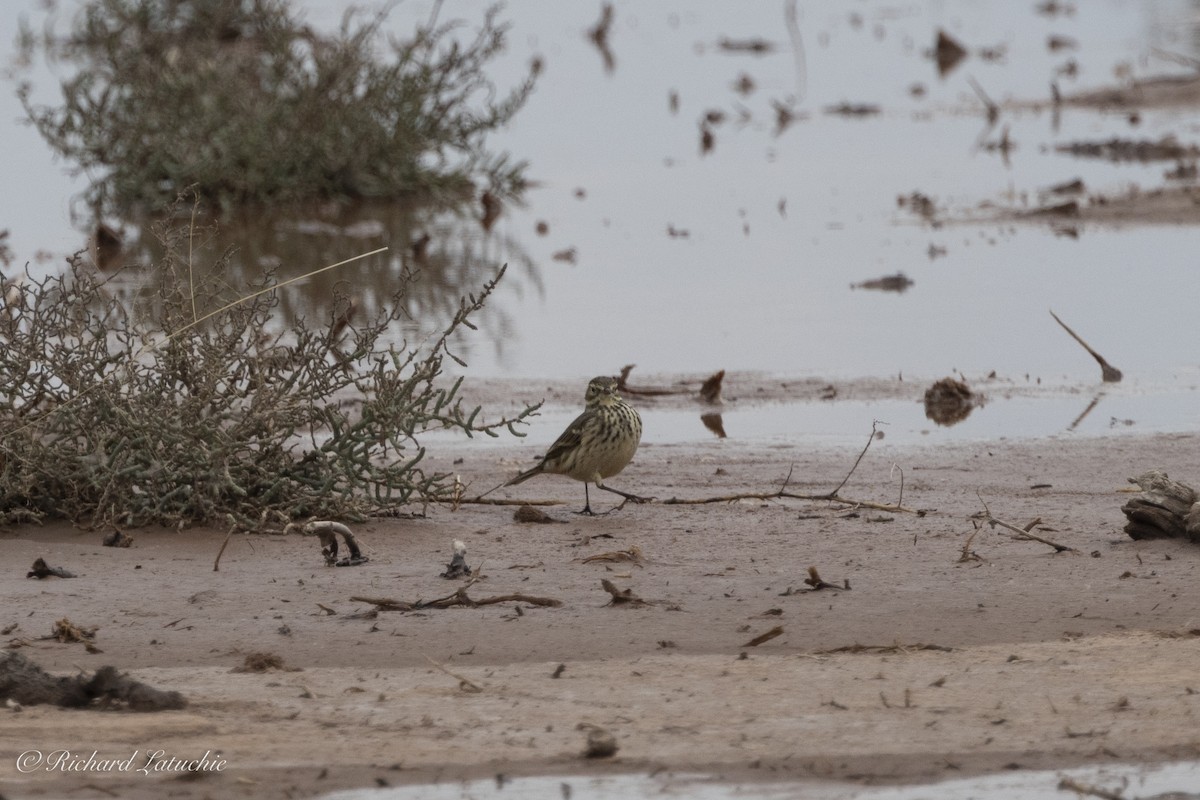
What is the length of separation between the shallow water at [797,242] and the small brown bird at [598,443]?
5.56 ft

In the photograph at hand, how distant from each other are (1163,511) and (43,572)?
12.8ft

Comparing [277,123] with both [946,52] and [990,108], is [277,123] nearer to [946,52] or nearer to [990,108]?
[990,108]

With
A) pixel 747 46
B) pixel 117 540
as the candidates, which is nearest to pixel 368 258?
pixel 117 540

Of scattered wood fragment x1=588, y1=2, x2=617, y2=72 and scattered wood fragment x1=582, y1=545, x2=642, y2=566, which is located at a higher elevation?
scattered wood fragment x1=588, y1=2, x2=617, y2=72

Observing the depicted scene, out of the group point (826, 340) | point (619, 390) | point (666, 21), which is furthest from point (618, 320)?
point (666, 21)

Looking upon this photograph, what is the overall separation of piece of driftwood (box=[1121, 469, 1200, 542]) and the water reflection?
5.25 meters

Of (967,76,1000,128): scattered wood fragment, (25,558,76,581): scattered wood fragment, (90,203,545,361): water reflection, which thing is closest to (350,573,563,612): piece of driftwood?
(25,558,76,581): scattered wood fragment

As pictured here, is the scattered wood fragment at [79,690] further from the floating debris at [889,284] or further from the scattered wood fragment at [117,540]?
the floating debris at [889,284]

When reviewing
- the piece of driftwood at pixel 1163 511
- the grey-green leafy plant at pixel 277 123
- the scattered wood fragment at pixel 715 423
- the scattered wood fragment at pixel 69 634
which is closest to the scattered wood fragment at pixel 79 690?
the scattered wood fragment at pixel 69 634

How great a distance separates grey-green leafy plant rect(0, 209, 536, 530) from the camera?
24.1 feet

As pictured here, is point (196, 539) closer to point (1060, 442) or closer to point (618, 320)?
point (1060, 442)

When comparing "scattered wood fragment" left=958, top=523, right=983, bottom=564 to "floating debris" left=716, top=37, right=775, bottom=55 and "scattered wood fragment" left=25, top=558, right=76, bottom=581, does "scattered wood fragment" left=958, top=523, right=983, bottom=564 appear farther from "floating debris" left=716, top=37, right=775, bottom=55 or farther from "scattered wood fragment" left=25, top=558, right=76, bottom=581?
"floating debris" left=716, top=37, right=775, bottom=55

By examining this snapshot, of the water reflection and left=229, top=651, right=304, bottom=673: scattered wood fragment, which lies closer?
left=229, top=651, right=304, bottom=673: scattered wood fragment

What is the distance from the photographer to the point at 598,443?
781 cm
